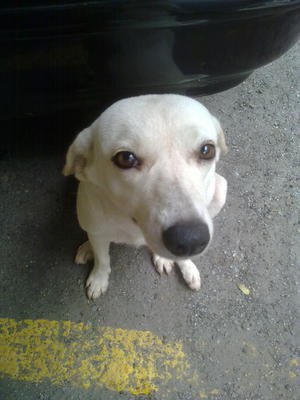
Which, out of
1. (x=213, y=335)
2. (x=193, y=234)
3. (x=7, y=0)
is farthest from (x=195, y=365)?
(x=7, y=0)

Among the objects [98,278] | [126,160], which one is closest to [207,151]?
[126,160]

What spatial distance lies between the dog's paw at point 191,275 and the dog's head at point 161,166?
905 millimetres

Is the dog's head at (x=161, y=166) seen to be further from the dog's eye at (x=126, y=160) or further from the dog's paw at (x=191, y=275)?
the dog's paw at (x=191, y=275)

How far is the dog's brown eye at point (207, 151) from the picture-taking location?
5.16 ft

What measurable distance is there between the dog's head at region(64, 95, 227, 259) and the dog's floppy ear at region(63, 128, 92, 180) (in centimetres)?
4

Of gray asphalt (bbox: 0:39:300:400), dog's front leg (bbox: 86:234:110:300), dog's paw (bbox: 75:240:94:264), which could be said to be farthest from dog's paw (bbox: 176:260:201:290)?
dog's paw (bbox: 75:240:94:264)

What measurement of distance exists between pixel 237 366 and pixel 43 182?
183 cm

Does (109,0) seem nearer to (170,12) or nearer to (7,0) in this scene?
(170,12)

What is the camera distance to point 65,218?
2658 mm

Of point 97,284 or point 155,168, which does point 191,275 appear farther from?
point 155,168

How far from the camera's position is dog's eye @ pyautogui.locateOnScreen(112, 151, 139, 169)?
4.92 ft

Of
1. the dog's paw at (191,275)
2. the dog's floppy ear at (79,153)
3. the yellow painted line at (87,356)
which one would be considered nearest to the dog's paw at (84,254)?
the yellow painted line at (87,356)

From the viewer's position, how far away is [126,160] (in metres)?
1.51

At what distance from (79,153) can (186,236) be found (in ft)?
2.31
